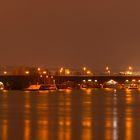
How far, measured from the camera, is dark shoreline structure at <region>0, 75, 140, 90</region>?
152 meters

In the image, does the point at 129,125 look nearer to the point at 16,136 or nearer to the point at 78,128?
the point at 78,128

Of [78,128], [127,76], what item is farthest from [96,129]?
[127,76]

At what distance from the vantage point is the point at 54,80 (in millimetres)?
167500

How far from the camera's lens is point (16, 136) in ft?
65.8

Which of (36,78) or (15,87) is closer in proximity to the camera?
(15,87)

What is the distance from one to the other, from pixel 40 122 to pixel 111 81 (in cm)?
15047

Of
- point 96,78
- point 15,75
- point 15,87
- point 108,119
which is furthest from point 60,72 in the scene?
point 108,119

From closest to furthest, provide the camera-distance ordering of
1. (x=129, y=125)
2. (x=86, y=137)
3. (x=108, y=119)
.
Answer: (x=86, y=137)
(x=129, y=125)
(x=108, y=119)

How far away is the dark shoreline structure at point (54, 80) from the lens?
152m

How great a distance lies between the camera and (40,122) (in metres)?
25.2

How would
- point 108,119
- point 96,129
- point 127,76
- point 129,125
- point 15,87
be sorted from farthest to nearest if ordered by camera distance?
point 127,76 < point 15,87 < point 108,119 < point 129,125 < point 96,129

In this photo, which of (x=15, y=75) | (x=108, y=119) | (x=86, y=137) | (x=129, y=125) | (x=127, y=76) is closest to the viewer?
(x=86, y=137)

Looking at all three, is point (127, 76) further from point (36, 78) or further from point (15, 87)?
point (15, 87)

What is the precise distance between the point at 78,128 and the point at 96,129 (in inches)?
29.6
